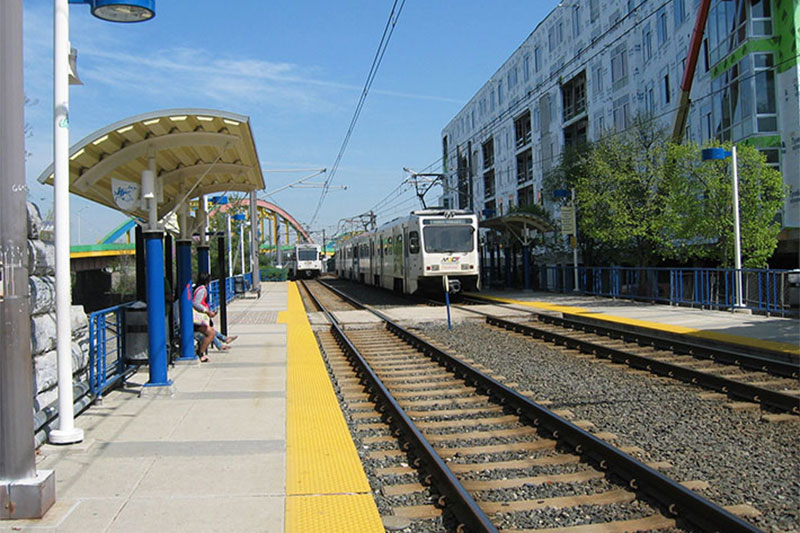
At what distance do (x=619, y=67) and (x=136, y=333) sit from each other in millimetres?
34266

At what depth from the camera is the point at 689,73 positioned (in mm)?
28703

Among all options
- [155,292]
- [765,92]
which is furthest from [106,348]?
[765,92]

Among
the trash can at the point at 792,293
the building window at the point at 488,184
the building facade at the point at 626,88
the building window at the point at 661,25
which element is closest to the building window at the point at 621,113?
the building facade at the point at 626,88

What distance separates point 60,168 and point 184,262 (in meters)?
4.64

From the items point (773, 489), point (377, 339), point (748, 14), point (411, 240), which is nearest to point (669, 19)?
point (748, 14)

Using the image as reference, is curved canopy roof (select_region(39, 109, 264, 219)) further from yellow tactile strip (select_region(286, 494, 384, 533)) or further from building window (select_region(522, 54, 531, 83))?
building window (select_region(522, 54, 531, 83))

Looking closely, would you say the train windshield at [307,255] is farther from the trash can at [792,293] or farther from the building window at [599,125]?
the trash can at [792,293]

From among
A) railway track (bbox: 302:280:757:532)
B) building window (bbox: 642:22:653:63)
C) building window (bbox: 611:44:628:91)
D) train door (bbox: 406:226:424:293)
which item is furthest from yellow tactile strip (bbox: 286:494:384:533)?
building window (bbox: 611:44:628:91)

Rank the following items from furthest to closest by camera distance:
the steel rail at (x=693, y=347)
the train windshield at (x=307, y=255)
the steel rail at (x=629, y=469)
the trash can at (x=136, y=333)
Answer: the train windshield at (x=307, y=255) < the steel rail at (x=693, y=347) < the trash can at (x=136, y=333) < the steel rail at (x=629, y=469)

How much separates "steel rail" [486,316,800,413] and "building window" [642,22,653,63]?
2539 cm

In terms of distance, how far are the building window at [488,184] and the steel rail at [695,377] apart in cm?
5041

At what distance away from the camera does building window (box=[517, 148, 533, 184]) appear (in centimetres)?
5238

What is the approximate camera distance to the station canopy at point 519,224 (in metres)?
26.5

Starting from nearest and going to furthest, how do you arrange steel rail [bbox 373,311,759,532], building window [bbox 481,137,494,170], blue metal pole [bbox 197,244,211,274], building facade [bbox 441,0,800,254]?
steel rail [bbox 373,311,759,532]
blue metal pole [bbox 197,244,211,274]
building facade [bbox 441,0,800,254]
building window [bbox 481,137,494,170]
